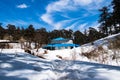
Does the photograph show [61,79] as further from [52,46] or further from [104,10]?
[104,10]

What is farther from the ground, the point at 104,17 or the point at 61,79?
the point at 104,17

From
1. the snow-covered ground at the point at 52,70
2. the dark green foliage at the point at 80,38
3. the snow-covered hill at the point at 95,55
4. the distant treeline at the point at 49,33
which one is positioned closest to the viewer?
the snow-covered ground at the point at 52,70

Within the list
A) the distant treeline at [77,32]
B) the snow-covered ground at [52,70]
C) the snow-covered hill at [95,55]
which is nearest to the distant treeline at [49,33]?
the distant treeline at [77,32]

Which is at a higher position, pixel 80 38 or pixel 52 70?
pixel 80 38

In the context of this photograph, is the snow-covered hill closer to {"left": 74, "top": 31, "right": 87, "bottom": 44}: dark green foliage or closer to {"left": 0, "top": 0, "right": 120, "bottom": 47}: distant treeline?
{"left": 0, "top": 0, "right": 120, "bottom": 47}: distant treeline

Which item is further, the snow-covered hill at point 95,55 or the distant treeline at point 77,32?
the distant treeline at point 77,32

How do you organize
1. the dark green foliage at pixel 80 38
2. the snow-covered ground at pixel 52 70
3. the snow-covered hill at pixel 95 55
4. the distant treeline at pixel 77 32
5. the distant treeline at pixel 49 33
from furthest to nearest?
1. the dark green foliage at pixel 80 38
2. the distant treeline at pixel 49 33
3. the distant treeline at pixel 77 32
4. the snow-covered hill at pixel 95 55
5. the snow-covered ground at pixel 52 70

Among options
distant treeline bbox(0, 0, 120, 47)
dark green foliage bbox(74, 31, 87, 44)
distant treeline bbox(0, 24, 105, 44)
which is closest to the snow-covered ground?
distant treeline bbox(0, 0, 120, 47)

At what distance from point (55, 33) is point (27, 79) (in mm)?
92021

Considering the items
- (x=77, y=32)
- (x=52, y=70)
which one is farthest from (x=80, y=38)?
(x=52, y=70)

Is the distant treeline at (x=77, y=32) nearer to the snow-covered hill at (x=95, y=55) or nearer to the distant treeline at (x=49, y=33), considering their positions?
the distant treeline at (x=49, y=33)

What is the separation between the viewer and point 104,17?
5897 cm

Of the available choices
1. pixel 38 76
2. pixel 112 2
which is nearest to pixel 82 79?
pixel 38 76

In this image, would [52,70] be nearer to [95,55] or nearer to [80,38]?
[95,55]
